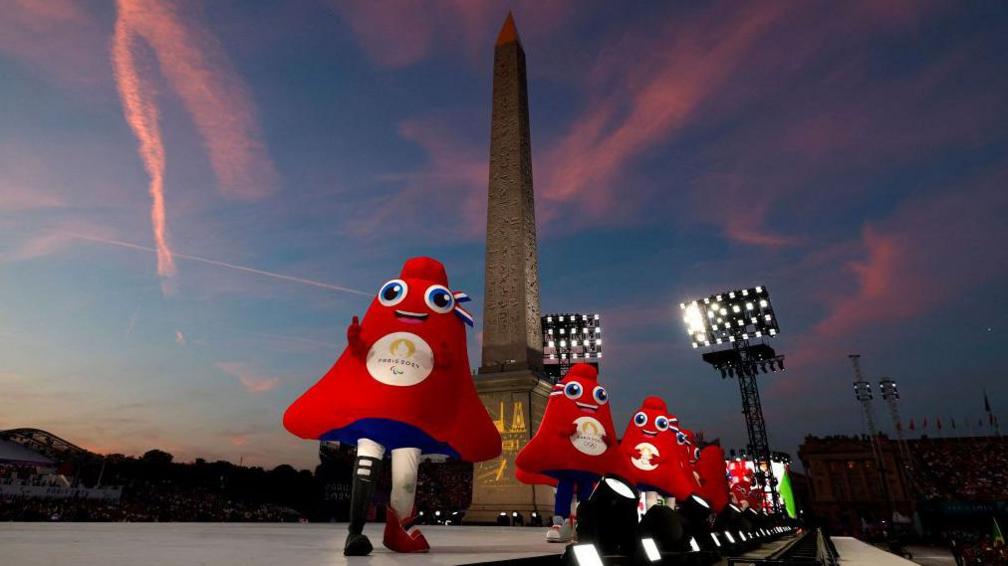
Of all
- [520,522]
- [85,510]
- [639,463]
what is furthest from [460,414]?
[85,510]

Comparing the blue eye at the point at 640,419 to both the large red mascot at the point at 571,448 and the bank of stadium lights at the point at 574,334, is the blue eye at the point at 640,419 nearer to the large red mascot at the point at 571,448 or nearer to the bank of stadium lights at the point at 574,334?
the large red mascot at the point at 571,448

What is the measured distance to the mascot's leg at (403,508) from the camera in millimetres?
3631

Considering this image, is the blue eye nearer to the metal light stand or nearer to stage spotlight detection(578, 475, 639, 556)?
stage spotlight detection(578, 475, 639, 556)

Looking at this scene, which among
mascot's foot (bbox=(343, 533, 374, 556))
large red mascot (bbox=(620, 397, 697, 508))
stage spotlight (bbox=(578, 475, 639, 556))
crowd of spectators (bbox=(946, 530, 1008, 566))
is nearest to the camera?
stage spotlight (bbox=(578, 475, 639, 556))

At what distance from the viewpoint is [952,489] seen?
46.1m

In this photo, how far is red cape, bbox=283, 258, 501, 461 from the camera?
3762mm

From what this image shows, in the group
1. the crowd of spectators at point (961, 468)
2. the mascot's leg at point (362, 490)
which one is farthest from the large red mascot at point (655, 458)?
the crowd of spectators at point (961, 468)

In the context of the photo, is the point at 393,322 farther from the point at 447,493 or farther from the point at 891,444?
the point at 891,444

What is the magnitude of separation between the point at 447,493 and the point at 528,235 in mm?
30170

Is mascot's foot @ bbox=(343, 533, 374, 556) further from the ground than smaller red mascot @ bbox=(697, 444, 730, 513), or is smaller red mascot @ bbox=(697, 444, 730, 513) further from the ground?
smaller red mascot @ bbox=(697, 444, 730, 513)

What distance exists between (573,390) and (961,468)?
190 feet

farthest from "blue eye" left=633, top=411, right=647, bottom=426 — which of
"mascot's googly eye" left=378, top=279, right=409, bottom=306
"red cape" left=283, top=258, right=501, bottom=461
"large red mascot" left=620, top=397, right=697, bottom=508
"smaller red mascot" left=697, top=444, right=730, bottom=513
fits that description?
"mascot's googly eye" left=378, top=279, right=409, bottom=306

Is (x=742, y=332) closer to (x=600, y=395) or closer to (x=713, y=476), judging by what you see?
(x=713, y=476)

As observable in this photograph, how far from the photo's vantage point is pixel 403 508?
12.2ft
